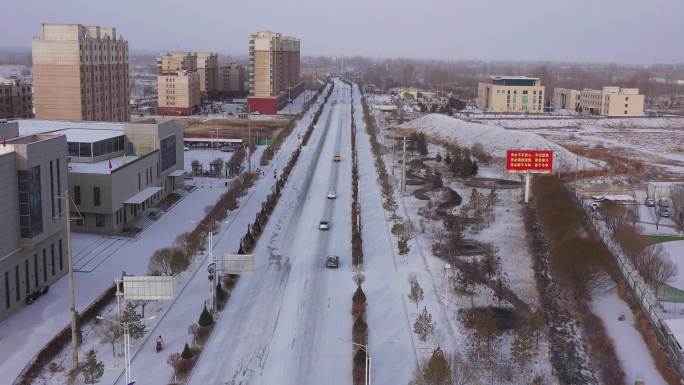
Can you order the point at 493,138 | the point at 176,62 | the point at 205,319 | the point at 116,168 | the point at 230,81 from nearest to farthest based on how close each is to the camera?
1. the point at 205,319
2. the point at 116,168
3. the point at 493,138
4. the point at 176,62
5. the point at 230,81

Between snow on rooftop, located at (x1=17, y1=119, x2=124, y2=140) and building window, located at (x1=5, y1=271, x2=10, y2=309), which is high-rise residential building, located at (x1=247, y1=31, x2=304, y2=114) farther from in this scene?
building window, located at (x1=5, y1=271, x2=10, y2=309)

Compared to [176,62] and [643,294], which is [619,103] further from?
[643,294]

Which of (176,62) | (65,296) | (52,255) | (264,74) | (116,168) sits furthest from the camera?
(176,62)

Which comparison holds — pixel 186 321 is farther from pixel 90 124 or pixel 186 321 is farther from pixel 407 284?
pixel 90 124

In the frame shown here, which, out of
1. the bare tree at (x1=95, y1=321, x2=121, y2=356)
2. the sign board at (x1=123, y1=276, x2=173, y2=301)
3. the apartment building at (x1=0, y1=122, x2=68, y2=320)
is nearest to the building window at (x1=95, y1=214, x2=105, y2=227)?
the apartment building at (x1=0, y1=122, x2=68, y2=320)

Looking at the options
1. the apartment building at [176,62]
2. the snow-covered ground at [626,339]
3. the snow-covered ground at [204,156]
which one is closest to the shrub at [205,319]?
the snow-covered ground at [626,339]

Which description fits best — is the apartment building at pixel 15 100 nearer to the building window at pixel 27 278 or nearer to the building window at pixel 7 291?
the building window at pixel 27 278

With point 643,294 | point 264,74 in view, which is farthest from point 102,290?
point 264,74
